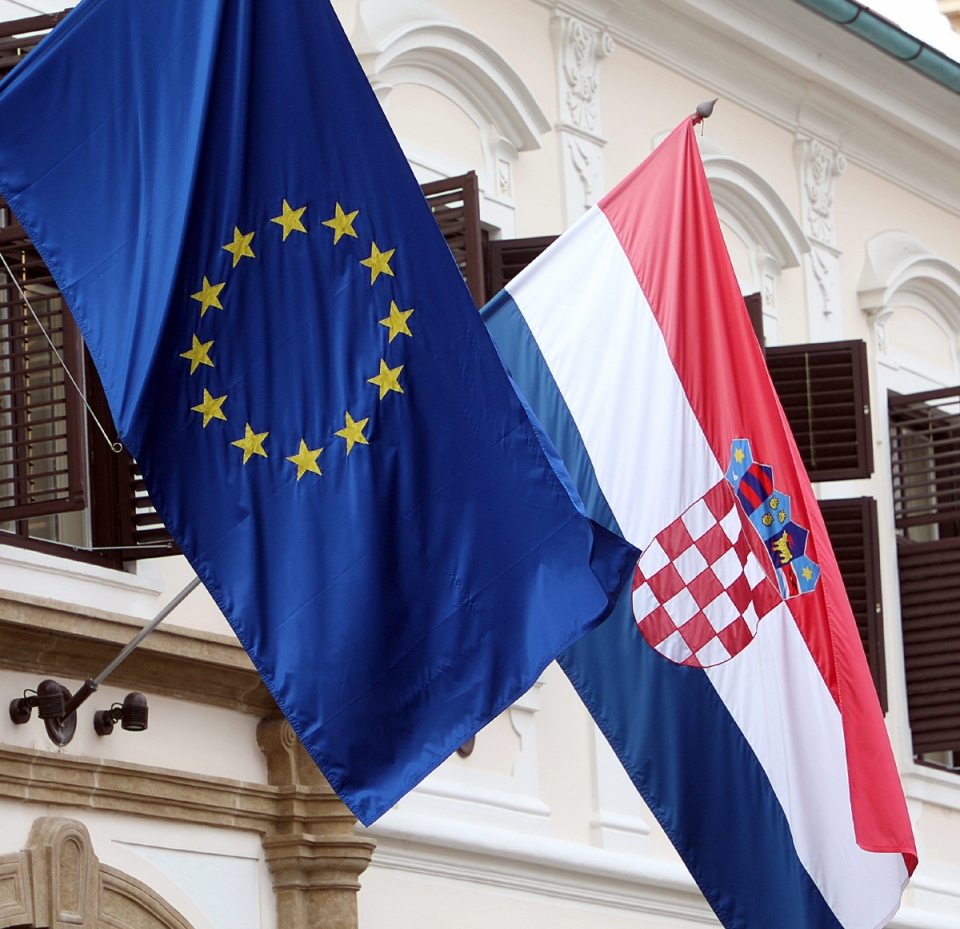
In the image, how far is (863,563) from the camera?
12164 mm

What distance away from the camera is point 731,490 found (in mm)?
7363

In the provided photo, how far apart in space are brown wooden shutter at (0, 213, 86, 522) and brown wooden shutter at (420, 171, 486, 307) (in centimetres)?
154

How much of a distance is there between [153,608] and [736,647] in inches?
86.4

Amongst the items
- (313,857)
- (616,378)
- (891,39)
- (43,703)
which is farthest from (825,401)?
(43,703)

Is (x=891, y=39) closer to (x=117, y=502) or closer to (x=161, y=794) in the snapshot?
(x=117, y=502)

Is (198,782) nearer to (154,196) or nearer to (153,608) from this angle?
(153,608)

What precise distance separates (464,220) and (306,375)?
3310 mm

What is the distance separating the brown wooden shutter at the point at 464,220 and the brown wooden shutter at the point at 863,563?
3567 mm

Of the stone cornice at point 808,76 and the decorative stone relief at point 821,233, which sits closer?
the stone cornice at point 808,76

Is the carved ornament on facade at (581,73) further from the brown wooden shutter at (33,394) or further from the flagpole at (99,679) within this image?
the flagpole at (99,679)

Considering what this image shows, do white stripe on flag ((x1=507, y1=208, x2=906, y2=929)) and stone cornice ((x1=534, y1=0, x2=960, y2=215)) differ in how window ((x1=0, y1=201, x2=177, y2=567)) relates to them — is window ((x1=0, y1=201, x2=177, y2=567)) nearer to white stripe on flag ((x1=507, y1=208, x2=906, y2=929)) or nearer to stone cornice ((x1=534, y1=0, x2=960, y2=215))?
white stripe on flag ((x1=507, y1=208, x2=906, y2=929))

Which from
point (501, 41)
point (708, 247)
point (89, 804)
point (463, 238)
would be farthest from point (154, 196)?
point (501, 41)

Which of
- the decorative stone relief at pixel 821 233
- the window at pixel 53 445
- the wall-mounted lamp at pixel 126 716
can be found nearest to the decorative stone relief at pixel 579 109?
the decorative stone relief at pixel 821 233

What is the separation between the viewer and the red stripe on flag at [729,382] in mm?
7379
